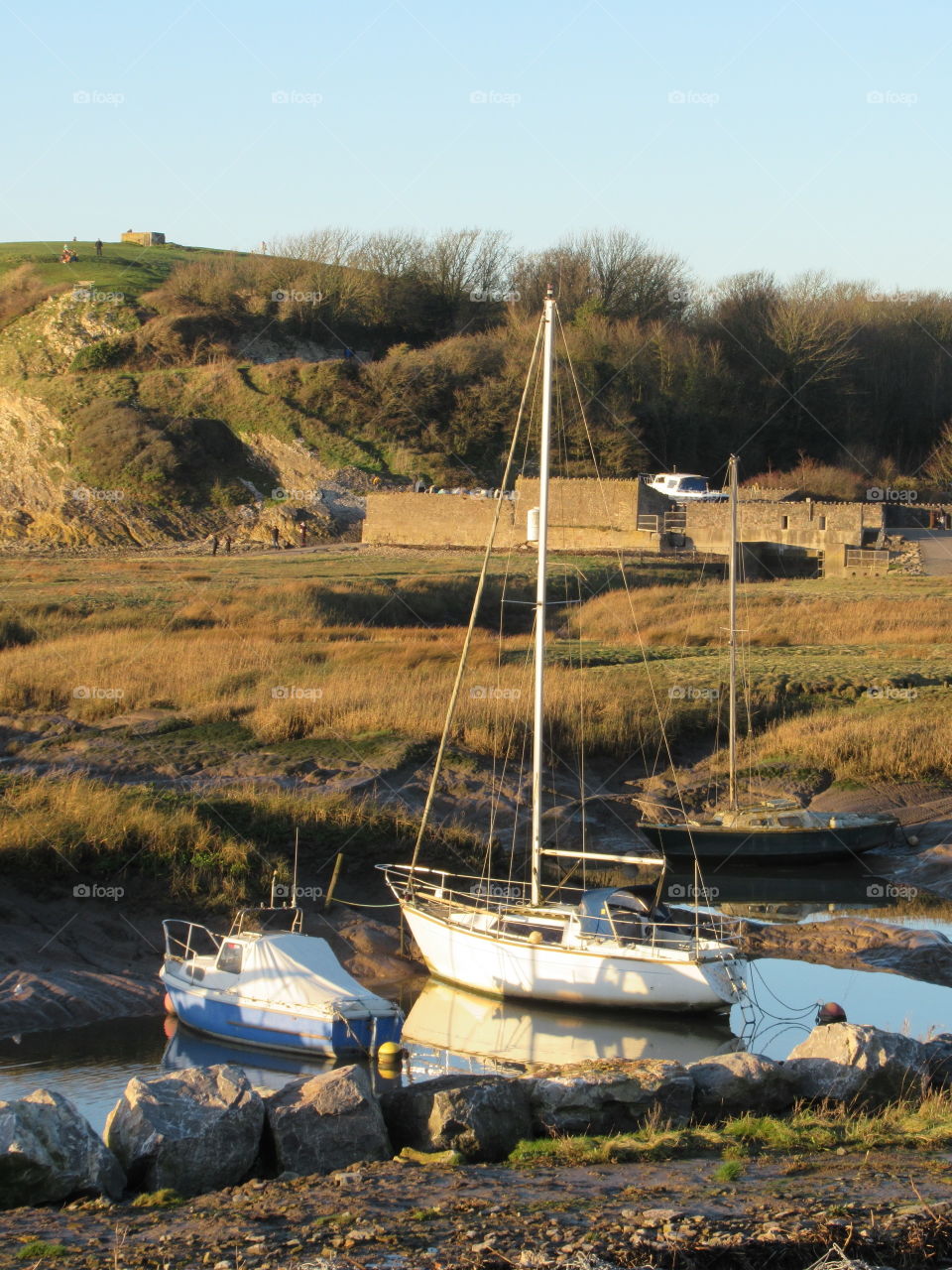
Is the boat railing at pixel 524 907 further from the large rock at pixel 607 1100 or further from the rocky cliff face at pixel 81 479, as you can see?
the rocky cliff face at pixel 81 479

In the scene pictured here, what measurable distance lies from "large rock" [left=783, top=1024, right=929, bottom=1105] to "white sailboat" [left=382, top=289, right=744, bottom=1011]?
3828 mm

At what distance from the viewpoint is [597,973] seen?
16609 mm

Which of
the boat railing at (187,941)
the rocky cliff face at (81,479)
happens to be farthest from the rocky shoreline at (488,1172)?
the rocky cliff face at (81,479)

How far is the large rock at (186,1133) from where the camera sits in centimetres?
1020

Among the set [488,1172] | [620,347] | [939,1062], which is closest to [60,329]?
[620,347]

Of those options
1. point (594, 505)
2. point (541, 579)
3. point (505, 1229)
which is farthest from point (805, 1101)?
point (594, 505)

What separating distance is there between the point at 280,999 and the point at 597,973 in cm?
381

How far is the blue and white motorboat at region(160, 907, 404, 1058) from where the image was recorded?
48.9ft

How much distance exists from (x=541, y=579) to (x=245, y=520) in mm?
53861

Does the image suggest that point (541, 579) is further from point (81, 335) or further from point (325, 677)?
point (81, 335)

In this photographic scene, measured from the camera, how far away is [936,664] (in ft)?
119

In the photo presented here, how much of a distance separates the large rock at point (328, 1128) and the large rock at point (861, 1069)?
3.76 m

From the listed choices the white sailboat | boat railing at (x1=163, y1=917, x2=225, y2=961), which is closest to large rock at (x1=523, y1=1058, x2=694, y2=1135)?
the white sailboat

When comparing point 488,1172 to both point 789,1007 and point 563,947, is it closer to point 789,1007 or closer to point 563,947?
point 563,947
